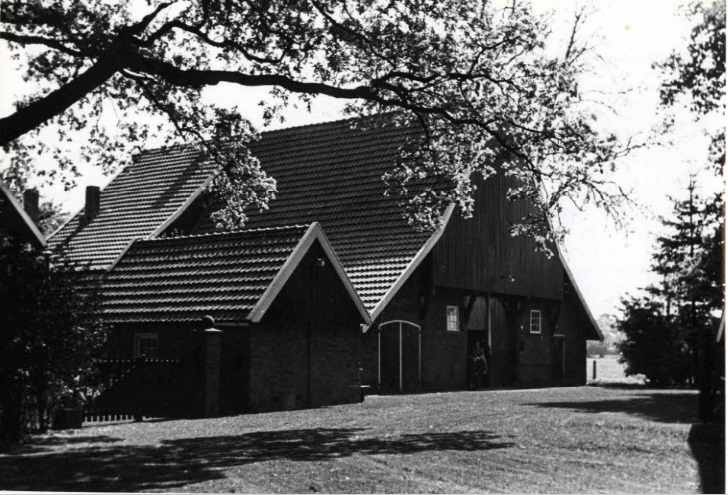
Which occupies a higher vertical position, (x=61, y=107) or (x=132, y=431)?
(x=61, y=107)

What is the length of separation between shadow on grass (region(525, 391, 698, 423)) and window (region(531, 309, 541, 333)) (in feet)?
30.5

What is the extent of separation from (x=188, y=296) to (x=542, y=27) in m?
9.70

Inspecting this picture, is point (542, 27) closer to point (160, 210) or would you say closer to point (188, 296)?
point (188, 296)

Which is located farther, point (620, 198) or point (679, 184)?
point (620, 198)

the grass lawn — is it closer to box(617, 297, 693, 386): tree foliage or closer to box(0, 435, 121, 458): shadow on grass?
box(0, 435, 121, 458): shadow on grass

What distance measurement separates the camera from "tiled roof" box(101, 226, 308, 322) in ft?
67.3

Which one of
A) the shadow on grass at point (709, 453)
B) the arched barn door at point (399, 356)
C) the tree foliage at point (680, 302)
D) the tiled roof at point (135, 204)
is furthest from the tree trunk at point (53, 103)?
the tiled roof at point (135, 204)

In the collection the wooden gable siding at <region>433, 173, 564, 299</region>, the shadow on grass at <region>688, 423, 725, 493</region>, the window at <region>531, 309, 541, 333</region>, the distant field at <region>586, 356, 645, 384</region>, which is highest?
the wooden gable siding at <region>433, 173, 564, 299</region>

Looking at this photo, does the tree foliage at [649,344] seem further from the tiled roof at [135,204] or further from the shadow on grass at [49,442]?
the shadow on grass at [49,442]

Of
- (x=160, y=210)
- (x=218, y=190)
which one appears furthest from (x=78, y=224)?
(x=218, y=190)

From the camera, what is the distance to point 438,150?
19.7 meters

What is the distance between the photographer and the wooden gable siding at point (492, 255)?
30.2 metres

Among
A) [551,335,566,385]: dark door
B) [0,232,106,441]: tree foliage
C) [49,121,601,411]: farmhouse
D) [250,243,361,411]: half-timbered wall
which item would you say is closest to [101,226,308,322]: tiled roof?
[49,121,601,411]: farmhouse

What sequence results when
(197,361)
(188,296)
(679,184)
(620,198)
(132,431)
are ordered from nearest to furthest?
(679,184)
(132,431)
(620,198)
(197,361)
(188,296)
